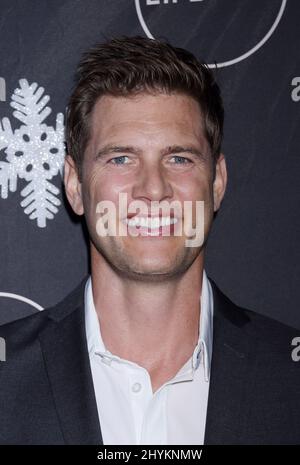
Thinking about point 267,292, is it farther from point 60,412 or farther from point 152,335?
point 60,412

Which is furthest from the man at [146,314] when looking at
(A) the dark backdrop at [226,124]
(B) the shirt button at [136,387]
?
Result: (A) the dark backdrop at [226,124]

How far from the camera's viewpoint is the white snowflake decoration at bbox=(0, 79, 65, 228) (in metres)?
1.85

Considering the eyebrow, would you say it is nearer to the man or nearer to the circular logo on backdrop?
the man

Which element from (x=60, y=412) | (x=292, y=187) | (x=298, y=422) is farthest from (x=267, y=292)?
(x=60, y=412)

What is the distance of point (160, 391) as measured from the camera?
1522mm

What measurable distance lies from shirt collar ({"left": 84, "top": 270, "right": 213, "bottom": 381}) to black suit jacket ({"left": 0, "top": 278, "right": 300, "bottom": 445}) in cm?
2

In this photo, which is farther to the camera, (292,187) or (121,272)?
(292,187)

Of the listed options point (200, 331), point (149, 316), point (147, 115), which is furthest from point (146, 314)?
point (147, 115)

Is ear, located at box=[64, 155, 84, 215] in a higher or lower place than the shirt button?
higher

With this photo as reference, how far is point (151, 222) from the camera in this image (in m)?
1.59

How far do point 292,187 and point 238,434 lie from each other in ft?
2.30

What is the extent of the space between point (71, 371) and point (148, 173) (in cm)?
49

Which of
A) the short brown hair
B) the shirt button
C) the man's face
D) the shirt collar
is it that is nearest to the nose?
the man's face

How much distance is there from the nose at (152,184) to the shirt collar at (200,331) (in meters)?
0.29
